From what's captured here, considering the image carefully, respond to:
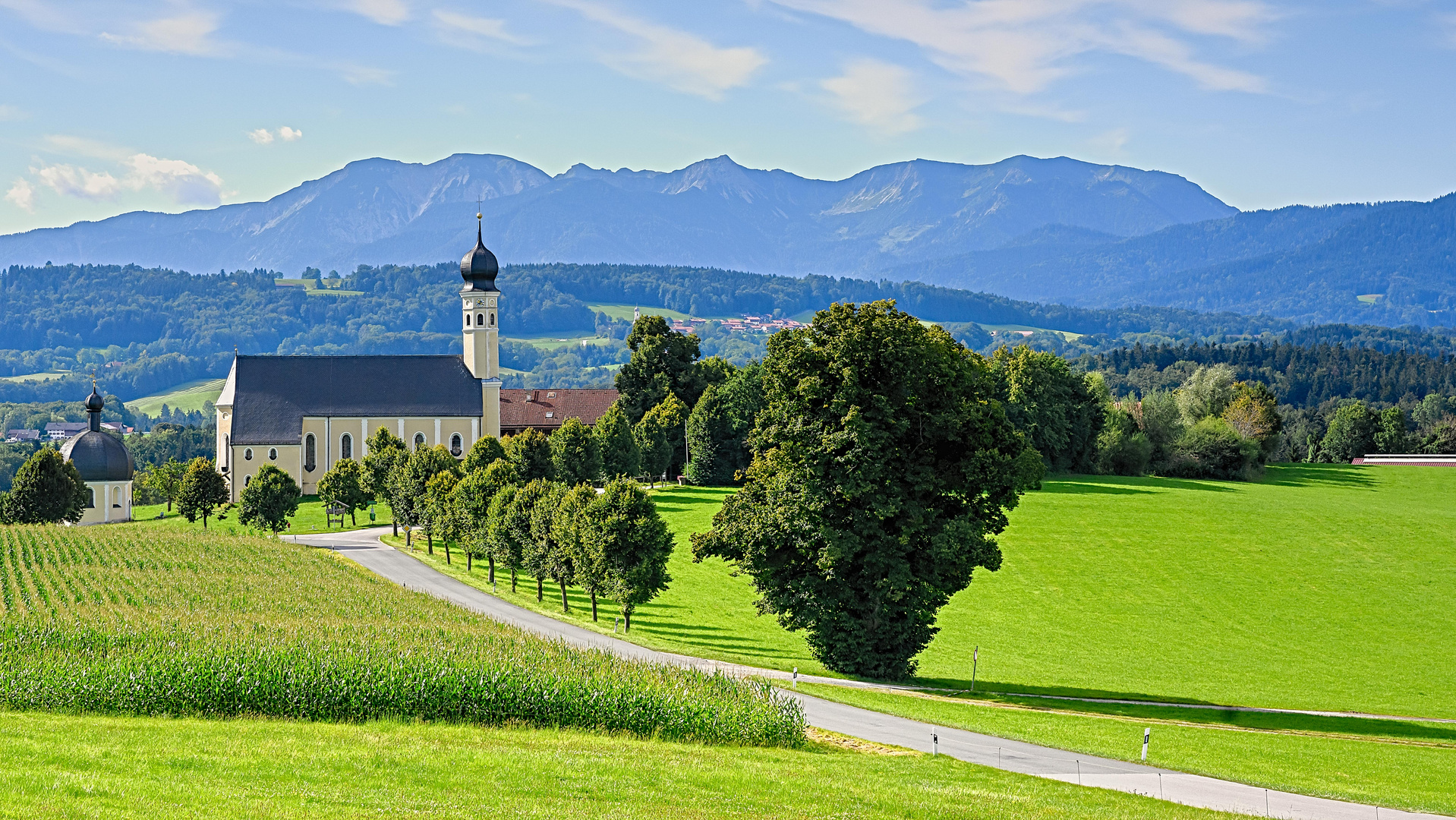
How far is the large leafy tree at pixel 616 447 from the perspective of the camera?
7831 centimetres

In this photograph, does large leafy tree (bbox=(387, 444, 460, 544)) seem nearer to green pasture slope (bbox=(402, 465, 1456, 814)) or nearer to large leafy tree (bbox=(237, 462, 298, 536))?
green pasture slope (bbox=(402, 465, 1456, 814))

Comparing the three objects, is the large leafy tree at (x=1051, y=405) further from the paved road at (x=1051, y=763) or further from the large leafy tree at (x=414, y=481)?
the paved road at (x=1051, y=763)

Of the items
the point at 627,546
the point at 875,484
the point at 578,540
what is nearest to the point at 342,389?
the point at 578,540

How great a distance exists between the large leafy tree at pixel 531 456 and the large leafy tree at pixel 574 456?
24.7 inches

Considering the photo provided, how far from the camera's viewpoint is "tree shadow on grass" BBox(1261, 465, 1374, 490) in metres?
92.0

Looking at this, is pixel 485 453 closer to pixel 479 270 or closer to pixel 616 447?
pixel 616 447

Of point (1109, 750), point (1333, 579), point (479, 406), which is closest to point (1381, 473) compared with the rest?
point (1333, 579)

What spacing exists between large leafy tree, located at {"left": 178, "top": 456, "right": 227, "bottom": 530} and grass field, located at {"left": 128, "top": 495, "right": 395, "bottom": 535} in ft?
3.41

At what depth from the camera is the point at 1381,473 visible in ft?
326

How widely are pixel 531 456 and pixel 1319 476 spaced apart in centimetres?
6429

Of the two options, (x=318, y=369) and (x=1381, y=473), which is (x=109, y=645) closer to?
(x=318, y=369)

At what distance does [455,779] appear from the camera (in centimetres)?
1839

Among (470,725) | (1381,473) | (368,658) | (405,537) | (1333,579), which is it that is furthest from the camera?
(1381,473)

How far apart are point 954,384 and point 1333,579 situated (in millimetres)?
28929
